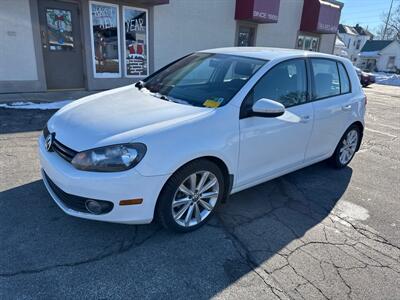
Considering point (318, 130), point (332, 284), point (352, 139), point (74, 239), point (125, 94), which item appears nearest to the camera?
point (332, 284)

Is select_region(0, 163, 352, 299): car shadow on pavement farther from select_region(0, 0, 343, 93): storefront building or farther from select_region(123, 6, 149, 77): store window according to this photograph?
select_region(123, 6, 149, 77): store window

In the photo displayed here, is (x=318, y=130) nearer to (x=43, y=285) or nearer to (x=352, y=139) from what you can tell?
(x=352, y=139)

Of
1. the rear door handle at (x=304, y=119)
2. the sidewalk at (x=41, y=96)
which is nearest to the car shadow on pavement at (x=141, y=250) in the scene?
the rear door handle at (x=304, y=119)

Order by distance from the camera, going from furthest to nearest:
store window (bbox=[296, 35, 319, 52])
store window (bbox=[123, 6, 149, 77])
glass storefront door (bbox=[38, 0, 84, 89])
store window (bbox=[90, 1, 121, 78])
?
store window (bbox=[296, 35, 319, 52]) < store window (bbox=[123, 6, 149, 77]) < store window (bbox=[90, 1, 121, 78]) < glass storefront door (bbox=[38, 0, 84, 89])

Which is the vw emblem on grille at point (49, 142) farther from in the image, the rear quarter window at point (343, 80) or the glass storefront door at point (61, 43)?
the glass storefront door at point (61, 43)

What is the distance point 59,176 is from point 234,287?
1615 millimetres

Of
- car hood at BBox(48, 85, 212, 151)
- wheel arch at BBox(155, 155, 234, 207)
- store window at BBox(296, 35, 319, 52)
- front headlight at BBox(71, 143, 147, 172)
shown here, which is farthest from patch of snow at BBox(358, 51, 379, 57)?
front headlight at BBox(71, 143, 147, 172)

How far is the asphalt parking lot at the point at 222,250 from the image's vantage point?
227 centimetres

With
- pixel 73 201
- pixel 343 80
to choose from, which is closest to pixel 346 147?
pixel 343 80

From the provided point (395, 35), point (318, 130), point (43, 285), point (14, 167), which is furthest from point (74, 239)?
point (395, 35)

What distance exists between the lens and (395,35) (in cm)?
6456

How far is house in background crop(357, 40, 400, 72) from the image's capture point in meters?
50.1

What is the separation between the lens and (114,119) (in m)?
2.71

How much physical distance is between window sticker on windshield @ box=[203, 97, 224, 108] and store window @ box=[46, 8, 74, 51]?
669 cm
